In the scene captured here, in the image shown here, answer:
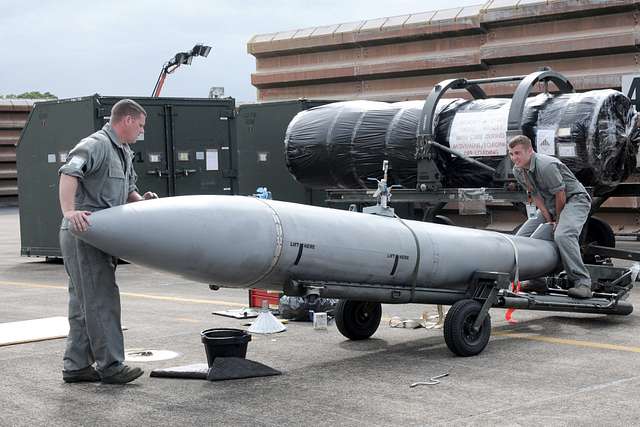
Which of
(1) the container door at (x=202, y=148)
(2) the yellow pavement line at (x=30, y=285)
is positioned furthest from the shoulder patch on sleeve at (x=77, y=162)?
(1) the container door at (x=202, y=148)

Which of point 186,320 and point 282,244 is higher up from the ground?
point 282,244

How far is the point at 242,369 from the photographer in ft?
21.3

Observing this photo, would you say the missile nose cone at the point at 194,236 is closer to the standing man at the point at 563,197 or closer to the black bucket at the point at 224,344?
the black bucket at the point at 224,344

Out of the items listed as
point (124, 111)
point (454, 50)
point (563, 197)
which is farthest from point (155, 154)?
point (124, 111)

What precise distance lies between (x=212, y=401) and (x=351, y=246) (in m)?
1.50

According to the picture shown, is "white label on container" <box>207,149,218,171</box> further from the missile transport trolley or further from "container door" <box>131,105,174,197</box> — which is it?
the missile transport trolley

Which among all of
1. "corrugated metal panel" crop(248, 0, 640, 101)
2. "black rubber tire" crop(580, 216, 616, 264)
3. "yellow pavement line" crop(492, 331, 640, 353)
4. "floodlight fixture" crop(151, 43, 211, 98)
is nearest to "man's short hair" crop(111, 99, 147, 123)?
"yellow pavement line" crop(492, 331, 640, 353)

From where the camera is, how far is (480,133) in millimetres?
10414

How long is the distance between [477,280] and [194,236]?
8.35 ft

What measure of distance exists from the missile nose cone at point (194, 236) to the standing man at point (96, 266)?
330mm

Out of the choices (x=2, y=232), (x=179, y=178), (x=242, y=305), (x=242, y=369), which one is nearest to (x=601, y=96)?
(x=242, y=305)

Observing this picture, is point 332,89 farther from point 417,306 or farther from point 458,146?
point 417,306

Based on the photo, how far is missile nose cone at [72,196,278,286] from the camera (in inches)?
229

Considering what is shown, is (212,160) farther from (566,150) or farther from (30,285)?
(566,150)
